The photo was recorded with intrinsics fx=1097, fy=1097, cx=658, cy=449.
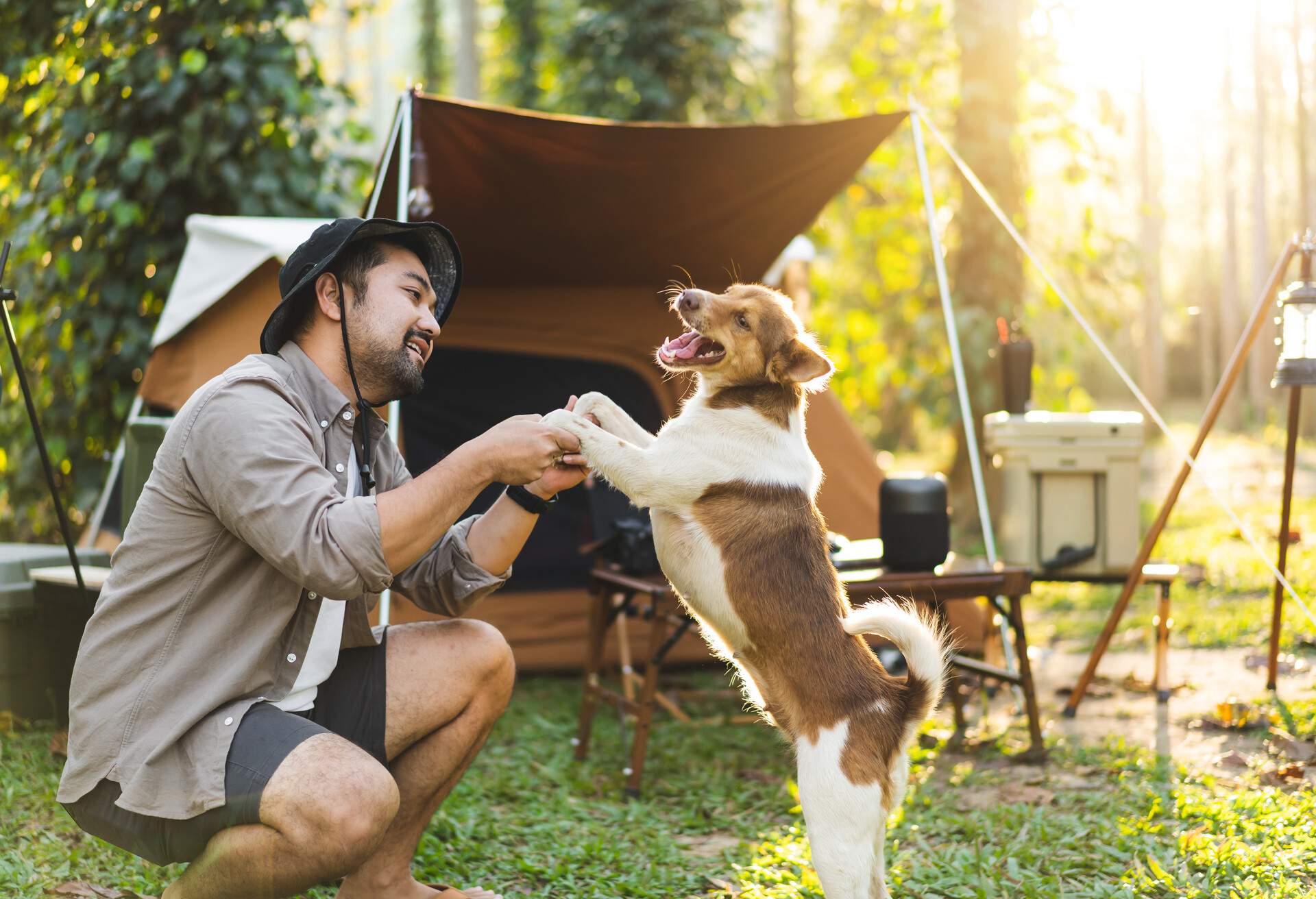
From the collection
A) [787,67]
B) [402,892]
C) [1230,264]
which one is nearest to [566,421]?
[402,892]

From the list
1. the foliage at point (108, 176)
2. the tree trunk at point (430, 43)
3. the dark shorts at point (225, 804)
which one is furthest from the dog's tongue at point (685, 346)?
the tree trunk at point (430, 43)

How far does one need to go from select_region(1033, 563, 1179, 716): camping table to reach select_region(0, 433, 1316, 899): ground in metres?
0.10

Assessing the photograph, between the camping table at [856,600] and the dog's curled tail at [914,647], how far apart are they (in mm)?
1380

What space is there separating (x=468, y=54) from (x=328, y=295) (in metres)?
14.8

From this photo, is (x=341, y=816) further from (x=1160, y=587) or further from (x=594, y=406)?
(x=1160, y=587)

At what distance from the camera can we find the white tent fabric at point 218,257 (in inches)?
180

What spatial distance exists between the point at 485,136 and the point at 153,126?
2.65 meters

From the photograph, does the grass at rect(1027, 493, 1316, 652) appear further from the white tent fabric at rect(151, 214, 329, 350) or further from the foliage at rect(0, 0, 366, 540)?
the foliage at rect(0, 0, 366, 540)

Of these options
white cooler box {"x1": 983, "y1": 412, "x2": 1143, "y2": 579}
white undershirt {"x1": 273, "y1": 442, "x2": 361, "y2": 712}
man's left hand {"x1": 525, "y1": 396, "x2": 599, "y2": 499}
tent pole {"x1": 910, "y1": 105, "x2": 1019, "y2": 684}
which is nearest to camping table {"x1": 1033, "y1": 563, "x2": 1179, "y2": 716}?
white cooler box {"x1": 983, "y1": 412, "x2": 1143, "y2": 579}

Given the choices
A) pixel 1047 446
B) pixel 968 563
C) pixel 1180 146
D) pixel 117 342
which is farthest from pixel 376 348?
pixel 1180 146

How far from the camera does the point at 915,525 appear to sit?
165 inches

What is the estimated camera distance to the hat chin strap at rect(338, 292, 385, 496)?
2510mm

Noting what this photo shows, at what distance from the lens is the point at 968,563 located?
4.41m

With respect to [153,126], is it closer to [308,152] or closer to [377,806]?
[308,152]
